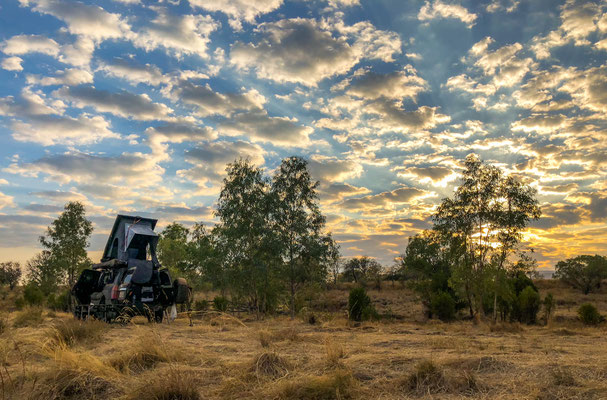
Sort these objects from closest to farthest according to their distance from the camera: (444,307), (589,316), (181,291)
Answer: (181,291) → (589,316) → (444,307)

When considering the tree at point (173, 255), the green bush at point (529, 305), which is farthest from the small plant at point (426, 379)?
the tree at point (173, 255)

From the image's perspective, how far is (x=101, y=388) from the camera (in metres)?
5.50

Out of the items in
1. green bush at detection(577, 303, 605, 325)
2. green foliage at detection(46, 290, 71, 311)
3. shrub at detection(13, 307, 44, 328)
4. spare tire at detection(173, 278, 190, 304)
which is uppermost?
spare tire at detection(173, 278, 190, 304)

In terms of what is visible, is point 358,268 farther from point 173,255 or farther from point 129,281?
point 129,281

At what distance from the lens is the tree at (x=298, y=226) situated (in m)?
30.7

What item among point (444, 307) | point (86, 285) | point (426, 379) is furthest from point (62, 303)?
point (426, 379)

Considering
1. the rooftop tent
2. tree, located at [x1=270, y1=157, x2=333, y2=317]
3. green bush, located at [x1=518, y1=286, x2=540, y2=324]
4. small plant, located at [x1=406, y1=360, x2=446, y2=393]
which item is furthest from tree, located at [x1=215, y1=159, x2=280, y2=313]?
small plant, located at [x1=406, y1=360, x2=446, y2=393]

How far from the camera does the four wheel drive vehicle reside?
52.7 feet

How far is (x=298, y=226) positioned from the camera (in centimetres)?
3072

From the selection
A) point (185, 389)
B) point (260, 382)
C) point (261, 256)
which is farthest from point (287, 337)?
point (261, 256)

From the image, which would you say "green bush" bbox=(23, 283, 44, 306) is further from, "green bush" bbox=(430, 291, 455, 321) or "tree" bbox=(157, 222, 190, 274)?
"green bush" bbox=(430, 291, 455, 321)

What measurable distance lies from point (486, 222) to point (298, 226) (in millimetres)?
13316

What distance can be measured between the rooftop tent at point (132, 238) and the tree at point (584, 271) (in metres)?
65.6

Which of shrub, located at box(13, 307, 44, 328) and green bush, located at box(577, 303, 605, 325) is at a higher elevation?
shrub, located at box(13, 307, 44, 328)
